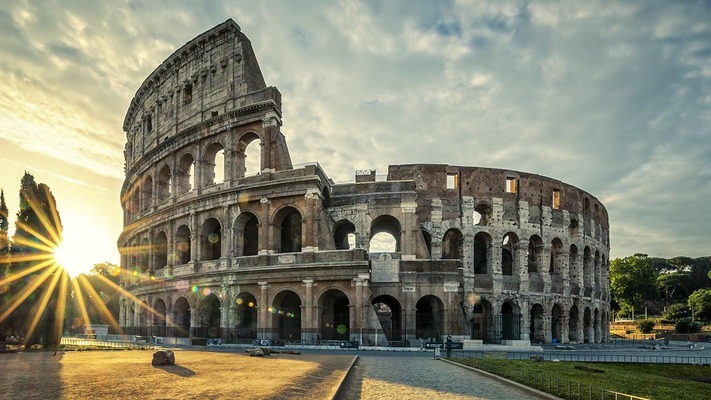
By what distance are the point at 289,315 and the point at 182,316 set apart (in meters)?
7.95

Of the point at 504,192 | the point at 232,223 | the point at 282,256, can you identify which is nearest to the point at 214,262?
the point at 232,223

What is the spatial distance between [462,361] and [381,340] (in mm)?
8793

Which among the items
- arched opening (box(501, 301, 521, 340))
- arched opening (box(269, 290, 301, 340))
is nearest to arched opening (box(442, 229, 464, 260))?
arched opening (box(501, 301, 521, 340))

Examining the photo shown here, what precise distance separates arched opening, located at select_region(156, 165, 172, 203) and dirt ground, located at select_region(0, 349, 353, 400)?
73.3ft

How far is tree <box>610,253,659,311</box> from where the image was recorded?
7169 cm

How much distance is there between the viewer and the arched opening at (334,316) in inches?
1249

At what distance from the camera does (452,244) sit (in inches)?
1571

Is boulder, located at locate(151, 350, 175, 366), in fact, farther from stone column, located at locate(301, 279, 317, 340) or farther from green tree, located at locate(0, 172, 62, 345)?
stone column, located at locate(301, 279, 317, 340)

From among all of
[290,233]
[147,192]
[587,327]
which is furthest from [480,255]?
[147,192]

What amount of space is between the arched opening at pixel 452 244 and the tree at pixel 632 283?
4281 centimetres

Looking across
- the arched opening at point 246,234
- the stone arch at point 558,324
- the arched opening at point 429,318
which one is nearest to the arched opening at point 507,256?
the stone arch at point 558,324

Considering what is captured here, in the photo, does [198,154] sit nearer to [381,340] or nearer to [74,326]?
[381,340]

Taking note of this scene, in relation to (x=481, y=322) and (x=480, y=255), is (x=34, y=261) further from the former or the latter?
(x=480, y=255)

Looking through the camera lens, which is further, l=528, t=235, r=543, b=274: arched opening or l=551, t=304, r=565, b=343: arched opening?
l=551, t=304, r=565, b=343: arched opening
